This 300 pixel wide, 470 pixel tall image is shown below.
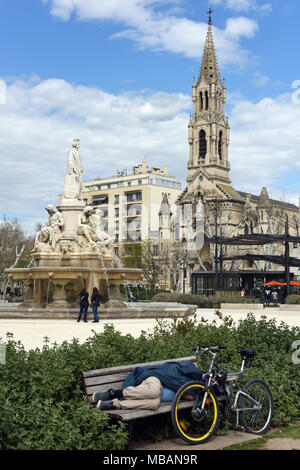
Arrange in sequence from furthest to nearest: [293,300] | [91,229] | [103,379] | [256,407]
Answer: [293,300], [91,229], [256,407], [103,379]

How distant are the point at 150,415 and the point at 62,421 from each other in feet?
3.28

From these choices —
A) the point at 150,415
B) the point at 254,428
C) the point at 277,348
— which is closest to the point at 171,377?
the point at 150,415

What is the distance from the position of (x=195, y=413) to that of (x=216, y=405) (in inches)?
13.4

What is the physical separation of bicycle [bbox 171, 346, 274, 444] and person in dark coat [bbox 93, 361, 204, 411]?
18 cm

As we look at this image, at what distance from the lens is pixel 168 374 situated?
24.0ft

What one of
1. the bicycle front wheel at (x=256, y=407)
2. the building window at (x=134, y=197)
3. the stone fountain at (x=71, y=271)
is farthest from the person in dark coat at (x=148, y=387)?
the building window at (x=134, y=197)

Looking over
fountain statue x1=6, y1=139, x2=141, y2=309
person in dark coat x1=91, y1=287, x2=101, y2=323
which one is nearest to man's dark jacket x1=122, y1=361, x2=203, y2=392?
person in dark coat x1=91, y1=287, x2=101, y2=323

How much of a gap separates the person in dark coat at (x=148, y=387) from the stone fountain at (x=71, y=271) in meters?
17.5

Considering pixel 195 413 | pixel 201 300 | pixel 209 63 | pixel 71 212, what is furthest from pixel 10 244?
pixel 195 413

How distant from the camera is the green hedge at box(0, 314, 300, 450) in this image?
245 inches

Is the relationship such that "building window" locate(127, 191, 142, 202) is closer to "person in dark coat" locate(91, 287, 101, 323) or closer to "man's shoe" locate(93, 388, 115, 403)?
"person in dark coat" locate(91, 287, 101, 323)

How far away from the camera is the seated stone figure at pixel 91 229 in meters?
26.2

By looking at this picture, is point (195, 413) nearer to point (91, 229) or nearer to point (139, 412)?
point (139, 412)
